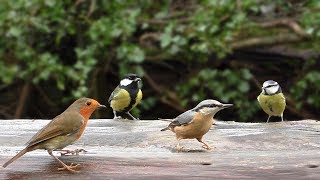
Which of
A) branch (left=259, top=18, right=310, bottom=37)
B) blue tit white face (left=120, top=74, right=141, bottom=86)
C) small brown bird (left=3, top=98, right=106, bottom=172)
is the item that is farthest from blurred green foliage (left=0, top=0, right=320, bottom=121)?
small brown bird (left=3, top=98, right=106, bottom=172)

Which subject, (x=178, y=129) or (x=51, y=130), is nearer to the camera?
(x=51, y=130)

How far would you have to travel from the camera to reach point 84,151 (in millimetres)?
2584

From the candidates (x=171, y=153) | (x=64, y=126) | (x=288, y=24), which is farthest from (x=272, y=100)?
(x=288, y=24)

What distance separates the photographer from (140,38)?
6191 millimetres

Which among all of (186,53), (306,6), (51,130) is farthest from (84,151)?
(306,6)

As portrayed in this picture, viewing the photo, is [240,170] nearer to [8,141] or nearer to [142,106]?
[8,141]

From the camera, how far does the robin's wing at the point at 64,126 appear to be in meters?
2.52

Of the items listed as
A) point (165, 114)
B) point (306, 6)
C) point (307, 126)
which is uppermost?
point (306, 6)

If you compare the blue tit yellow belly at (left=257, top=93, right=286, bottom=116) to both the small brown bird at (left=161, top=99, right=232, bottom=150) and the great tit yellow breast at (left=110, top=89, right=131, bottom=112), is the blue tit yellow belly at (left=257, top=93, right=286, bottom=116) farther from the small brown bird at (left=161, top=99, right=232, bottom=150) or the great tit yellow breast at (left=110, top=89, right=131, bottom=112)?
the small brown bird at (left=161, top=99, right=232, bottom=150)

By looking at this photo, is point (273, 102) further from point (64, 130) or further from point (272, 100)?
point (64, 130)

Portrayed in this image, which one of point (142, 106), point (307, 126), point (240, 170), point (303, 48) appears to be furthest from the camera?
point (142, 106)

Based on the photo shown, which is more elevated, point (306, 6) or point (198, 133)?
point (306, 6)

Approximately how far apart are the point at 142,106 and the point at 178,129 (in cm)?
344

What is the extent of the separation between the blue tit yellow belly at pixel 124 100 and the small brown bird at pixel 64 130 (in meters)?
1.75
